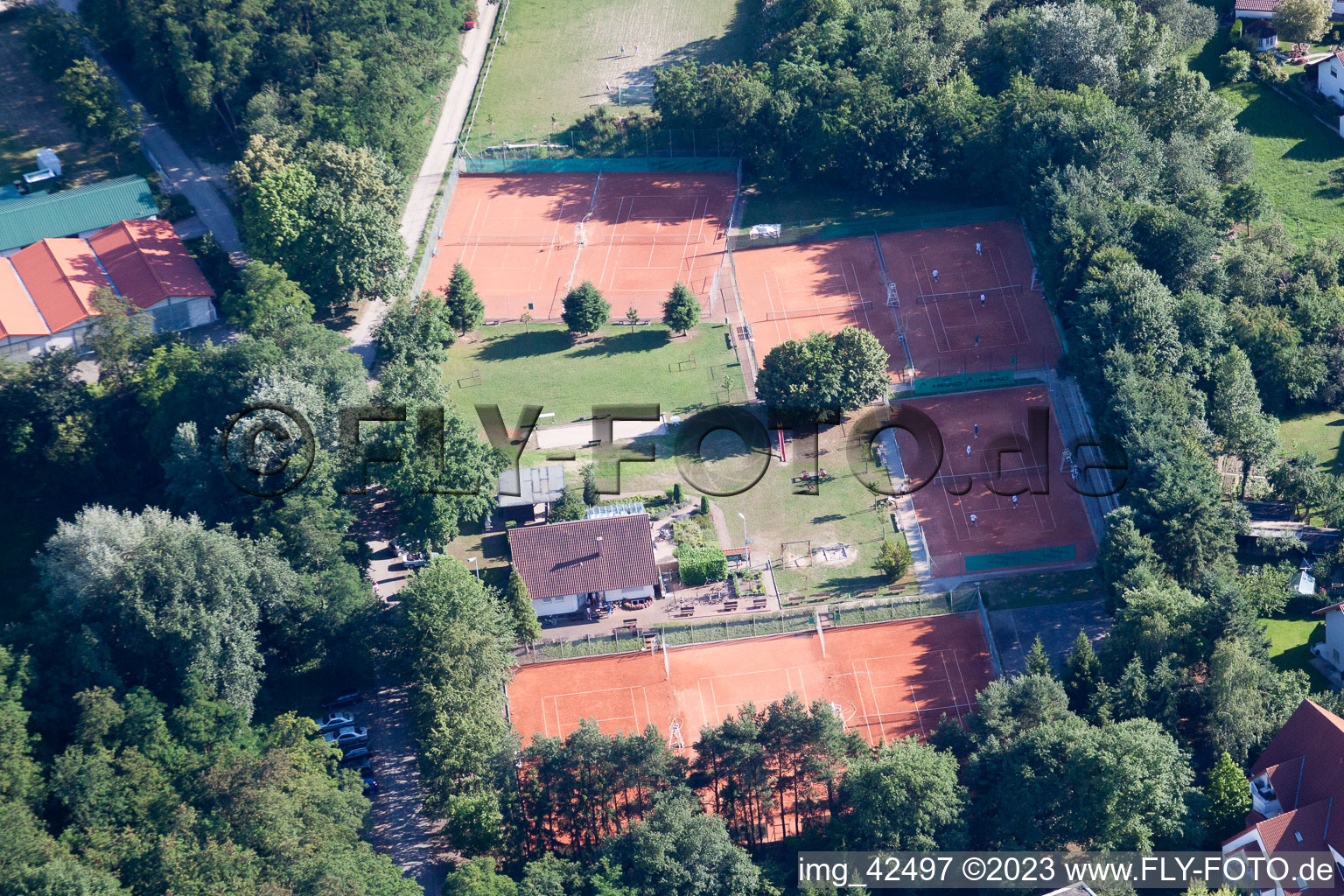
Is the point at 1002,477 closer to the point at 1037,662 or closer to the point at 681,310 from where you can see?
the point at 1037,662

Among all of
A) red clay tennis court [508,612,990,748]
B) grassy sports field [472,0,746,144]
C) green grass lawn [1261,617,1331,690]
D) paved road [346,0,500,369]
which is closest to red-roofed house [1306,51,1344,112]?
grassy sports field [472,0,746,144]

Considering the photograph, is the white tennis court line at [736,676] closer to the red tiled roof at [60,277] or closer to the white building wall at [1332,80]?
the red tiled roof at [60,277]

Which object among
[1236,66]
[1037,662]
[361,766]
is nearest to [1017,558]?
[1037,662]

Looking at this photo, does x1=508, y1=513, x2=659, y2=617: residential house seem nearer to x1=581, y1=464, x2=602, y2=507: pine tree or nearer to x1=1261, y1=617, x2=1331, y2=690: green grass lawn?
x1=581, y1=464, x2=602, y2=507: pine tree

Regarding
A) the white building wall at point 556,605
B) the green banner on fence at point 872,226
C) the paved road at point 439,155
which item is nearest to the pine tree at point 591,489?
the white building wall at point 556,605

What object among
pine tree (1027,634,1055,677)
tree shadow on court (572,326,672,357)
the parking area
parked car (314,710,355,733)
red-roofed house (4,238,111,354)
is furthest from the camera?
tree shadow on court (572,326,672,357)

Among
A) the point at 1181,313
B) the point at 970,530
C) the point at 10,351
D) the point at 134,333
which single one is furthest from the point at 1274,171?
the point at 10,351

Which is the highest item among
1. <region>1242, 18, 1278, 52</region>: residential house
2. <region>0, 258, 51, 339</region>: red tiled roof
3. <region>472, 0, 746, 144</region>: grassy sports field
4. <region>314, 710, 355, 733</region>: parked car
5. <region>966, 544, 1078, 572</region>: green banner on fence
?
<region>1242, 18, 1278, 52</region>: residential house
